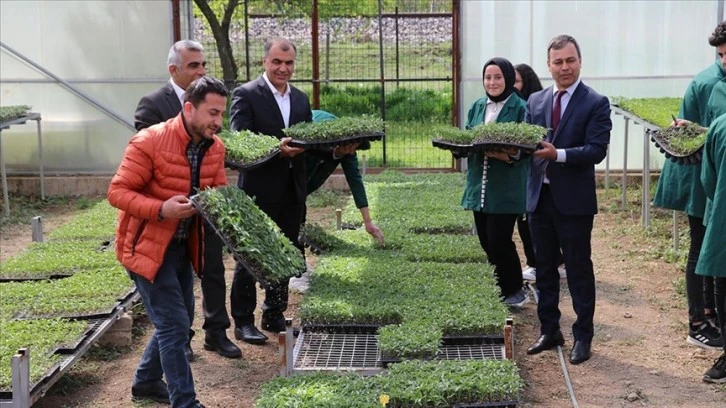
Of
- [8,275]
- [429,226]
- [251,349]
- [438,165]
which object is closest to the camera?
[251,349]

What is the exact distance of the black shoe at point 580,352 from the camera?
6145 mm

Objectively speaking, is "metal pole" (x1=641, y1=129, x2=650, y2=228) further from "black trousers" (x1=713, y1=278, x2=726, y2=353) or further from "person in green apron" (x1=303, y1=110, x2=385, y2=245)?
"black trousers" (x1=713, y1=278, x2=726, y2=353)

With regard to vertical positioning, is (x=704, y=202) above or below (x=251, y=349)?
above

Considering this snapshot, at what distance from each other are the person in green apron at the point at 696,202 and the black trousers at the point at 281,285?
97.3 inches

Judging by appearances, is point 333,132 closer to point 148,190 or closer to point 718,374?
point 148,190

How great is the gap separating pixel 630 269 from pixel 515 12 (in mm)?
4881

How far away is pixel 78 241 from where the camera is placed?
28.0ft

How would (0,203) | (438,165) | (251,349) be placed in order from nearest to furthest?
(251,349), (0,203), (438,165)

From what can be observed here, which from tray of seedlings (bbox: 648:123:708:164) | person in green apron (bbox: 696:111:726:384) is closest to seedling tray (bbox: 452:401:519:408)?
person in green apron (bbox: 696:111:726:384)

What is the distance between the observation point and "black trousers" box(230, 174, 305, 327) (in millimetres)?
6574

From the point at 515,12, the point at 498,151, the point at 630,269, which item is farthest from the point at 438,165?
the point at 498,151

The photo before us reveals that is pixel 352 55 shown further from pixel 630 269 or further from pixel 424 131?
pixel 630 269

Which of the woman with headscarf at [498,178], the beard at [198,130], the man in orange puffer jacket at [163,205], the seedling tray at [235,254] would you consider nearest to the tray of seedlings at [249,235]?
the seedling tray at [235,254]

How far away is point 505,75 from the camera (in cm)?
698
